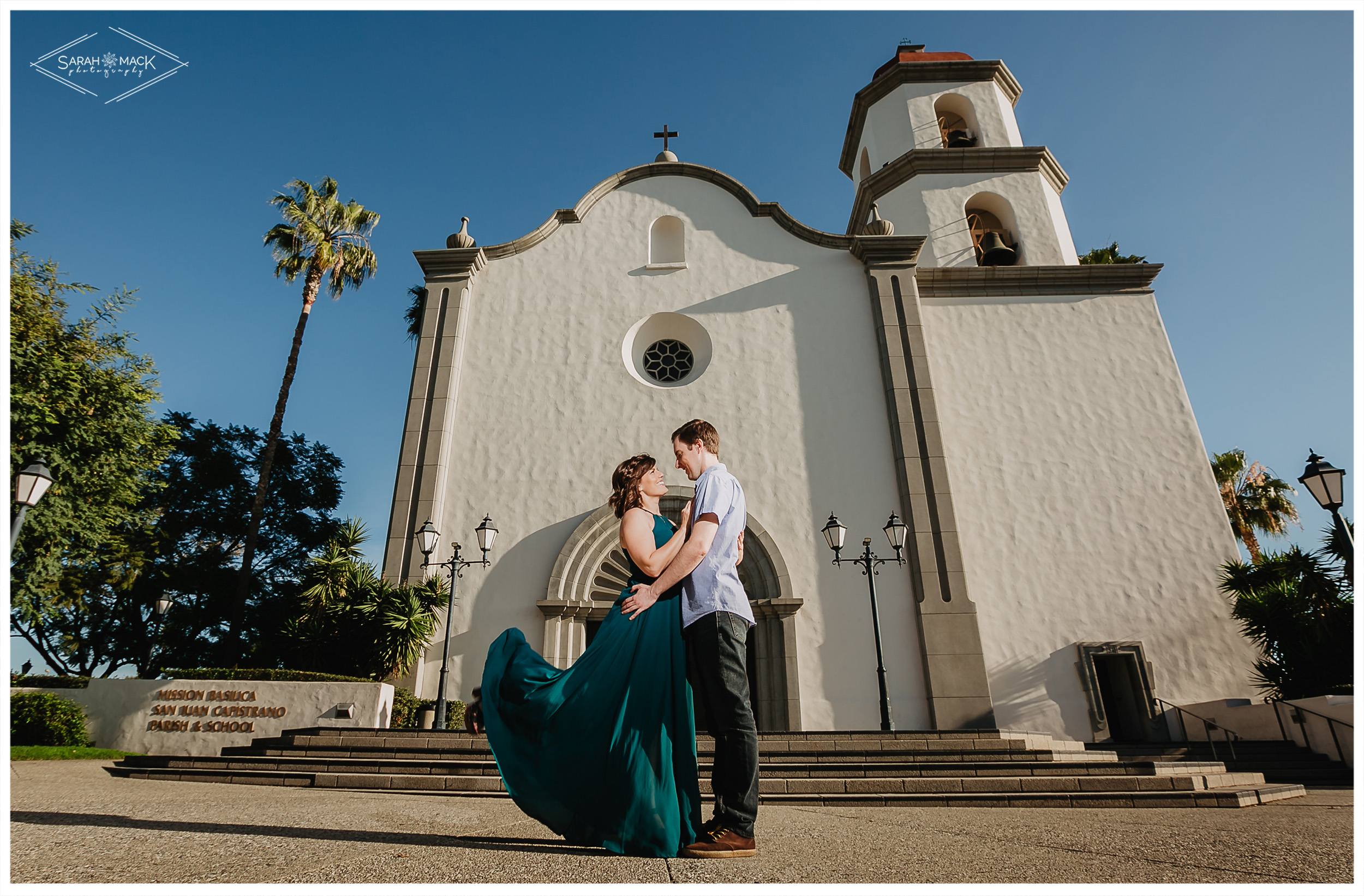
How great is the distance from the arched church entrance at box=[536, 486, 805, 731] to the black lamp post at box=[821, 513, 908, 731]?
1216mm

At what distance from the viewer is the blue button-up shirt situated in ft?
10.5

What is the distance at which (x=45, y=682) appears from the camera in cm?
1452

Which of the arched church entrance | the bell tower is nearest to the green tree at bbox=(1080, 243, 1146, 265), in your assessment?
the bell tower

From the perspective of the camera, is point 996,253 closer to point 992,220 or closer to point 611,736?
point 992,220

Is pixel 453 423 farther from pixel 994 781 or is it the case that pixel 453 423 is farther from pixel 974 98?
pixel 974 98

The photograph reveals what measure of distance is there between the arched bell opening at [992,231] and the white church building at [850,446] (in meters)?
0.11

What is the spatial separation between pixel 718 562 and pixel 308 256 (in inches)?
833

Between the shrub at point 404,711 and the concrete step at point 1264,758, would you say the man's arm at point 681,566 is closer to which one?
the concrete step at point 1264,758

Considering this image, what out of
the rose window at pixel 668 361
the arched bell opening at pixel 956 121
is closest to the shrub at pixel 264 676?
the rose window at pixel 668 361

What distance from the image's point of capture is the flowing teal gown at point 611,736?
293cm

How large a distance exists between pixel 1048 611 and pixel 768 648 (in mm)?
5296

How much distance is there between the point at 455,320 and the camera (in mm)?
14820

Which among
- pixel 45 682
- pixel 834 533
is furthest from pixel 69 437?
pixel 834 533

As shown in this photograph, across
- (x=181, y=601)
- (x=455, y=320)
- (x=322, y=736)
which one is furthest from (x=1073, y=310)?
(x=181, y=601)
